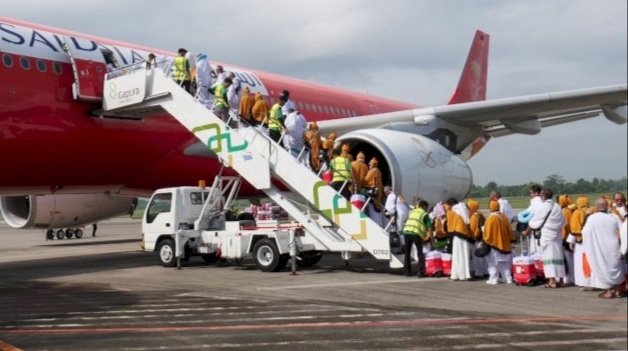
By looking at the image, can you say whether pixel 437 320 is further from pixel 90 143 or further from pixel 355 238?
pixel 90 143

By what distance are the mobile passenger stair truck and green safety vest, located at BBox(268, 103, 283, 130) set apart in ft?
1.16

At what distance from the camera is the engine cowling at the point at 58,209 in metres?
14.7

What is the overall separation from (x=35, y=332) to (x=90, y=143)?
5.63 meters

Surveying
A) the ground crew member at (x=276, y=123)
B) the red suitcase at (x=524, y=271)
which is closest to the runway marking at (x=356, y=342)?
the red suitcase at (x=524, y=271)

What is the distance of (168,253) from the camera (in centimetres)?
1118

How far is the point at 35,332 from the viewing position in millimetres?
5363

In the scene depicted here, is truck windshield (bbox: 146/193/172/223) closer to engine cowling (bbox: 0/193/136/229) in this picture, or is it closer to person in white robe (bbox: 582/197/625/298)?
engine cowling (bbox: 0/193/136/229)

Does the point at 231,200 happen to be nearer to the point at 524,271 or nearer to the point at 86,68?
the point at 86,68

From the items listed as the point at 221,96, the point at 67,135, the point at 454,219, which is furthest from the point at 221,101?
the point at 454,219

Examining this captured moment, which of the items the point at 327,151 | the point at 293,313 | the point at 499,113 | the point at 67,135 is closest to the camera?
the point at 293,313

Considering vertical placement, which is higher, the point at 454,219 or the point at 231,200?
the point at 231,200

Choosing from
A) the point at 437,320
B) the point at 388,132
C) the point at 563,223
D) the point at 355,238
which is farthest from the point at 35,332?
the point at 388,132

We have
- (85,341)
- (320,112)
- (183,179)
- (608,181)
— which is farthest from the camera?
(320,112)

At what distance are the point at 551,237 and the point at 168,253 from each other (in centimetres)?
639
